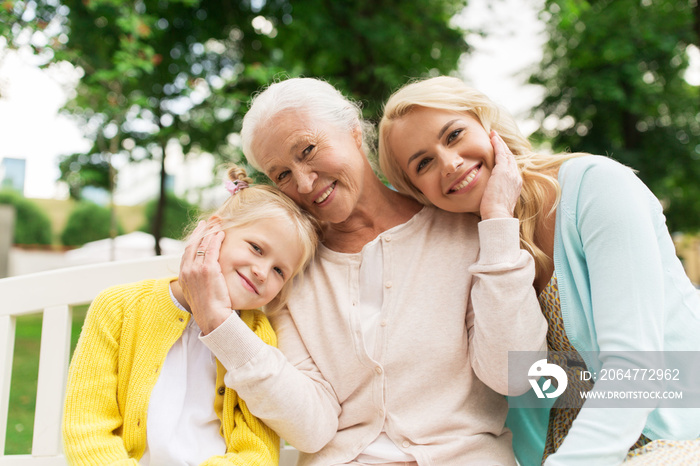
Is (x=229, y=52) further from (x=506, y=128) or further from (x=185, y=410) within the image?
(x=185, y=410)

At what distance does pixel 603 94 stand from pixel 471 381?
9.09 metres

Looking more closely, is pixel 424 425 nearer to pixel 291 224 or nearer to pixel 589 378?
pixel 589 378

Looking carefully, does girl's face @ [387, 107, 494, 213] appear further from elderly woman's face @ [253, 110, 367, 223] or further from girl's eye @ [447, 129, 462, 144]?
elderly woman's face @ [253, 110, 367, 223]

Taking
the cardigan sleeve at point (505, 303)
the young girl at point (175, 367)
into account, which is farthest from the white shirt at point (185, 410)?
the cardigan sleeve at point (505, 303)

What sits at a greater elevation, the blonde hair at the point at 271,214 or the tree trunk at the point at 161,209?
the blonde hair at the point at 271,214

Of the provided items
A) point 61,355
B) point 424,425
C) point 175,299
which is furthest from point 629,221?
point 61,355

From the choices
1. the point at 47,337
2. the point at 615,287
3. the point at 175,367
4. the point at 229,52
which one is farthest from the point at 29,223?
the point at 615,287

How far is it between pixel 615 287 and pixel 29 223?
916 inches

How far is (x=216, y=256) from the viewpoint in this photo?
5.95ft

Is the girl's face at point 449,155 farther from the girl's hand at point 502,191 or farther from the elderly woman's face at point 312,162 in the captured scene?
the elderly woman's face at point 312,162

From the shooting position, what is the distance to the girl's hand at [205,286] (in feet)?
5.68

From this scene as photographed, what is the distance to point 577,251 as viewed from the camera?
5.74 feet

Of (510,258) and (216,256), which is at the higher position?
(510,258)

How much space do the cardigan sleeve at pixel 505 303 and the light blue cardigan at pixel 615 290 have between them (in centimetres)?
13
